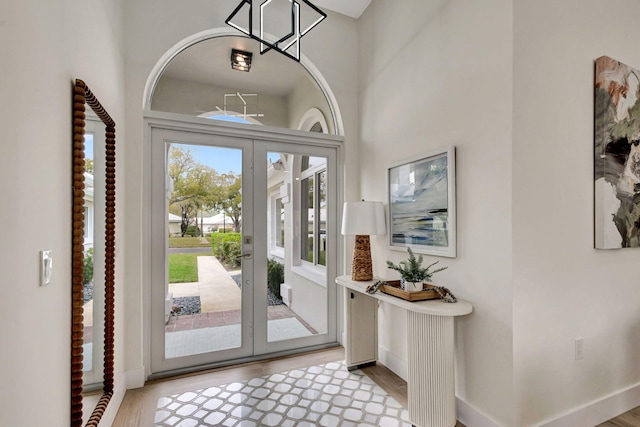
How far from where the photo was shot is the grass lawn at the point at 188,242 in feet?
9.26

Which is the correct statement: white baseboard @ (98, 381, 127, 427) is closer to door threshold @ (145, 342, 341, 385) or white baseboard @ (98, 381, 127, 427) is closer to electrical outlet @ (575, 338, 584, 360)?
door threshold @ (145, 342, 341, 385)

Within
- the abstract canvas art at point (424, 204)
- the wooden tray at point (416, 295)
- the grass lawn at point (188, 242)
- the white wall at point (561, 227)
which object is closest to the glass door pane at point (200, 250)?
the grass lawn at point (188, 242)

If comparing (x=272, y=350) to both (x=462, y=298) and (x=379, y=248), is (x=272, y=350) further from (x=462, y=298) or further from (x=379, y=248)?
(x=462, y=298)

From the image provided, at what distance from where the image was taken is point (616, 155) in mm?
2139

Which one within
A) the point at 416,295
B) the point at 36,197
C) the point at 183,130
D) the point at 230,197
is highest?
the point at 183,130

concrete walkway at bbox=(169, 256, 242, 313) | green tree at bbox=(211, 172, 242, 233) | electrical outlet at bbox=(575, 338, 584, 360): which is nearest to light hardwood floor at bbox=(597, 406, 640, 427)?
electrical outlet at bbox=(575, 338, 584, 360)

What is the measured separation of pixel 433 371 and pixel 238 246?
1.90m

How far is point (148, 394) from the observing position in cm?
247

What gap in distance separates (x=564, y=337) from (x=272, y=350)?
7.58 ft

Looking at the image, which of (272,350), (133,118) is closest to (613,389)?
(272,350)

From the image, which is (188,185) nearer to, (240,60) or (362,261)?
(240,60)

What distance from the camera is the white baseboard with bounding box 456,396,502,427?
1942 millimetres

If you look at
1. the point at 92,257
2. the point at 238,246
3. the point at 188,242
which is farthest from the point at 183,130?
the point at 92,257

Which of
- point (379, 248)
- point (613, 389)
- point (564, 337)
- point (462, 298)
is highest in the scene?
point (379, 248)
